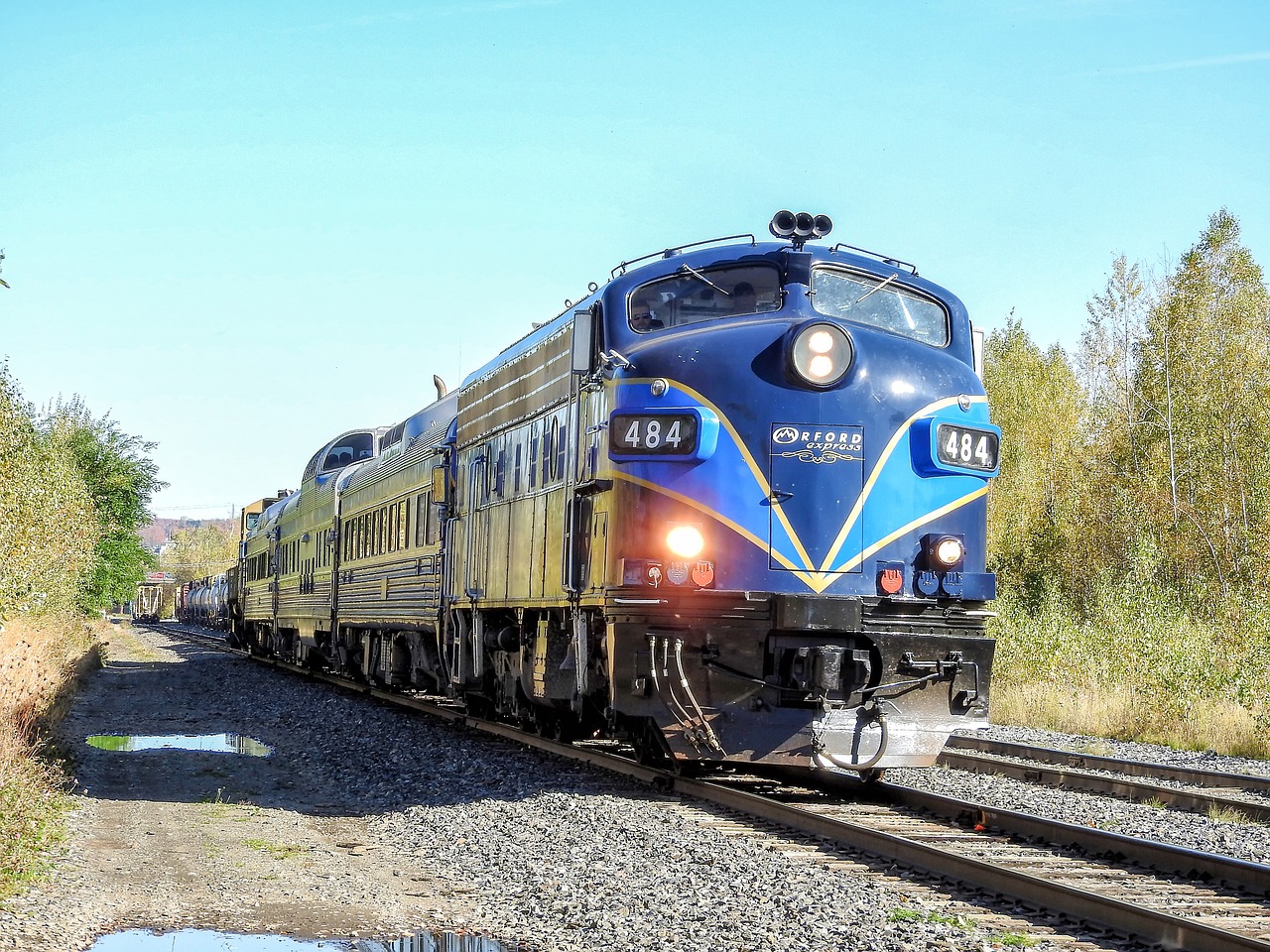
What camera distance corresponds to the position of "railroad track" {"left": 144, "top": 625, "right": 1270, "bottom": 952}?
614 cm

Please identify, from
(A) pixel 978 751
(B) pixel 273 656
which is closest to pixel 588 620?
(A) pixel 978 751

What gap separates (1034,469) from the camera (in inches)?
1544

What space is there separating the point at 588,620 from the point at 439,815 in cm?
176

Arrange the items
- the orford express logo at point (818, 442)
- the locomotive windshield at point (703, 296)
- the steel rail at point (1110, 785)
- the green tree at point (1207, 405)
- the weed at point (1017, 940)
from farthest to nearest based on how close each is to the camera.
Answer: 1. the green tree at point (1207, 405)
2. the locomotive windshield at point (703, 296)
3. the steel rail at point (1110, 785)
4. the orford express logo at point (818, 442)
5. the weed at point (1017, 940)

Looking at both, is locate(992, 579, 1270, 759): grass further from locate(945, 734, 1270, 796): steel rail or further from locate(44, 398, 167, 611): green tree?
locate(44, 398, 167, 611): green tree

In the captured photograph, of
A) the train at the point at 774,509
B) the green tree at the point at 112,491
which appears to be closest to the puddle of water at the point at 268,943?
the train at the point at 774,509

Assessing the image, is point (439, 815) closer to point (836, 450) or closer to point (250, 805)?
point (250, 805)

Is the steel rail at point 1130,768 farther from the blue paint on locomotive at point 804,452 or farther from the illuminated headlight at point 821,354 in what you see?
the illuminated headlight at point 821,354

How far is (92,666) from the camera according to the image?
29.7 meters

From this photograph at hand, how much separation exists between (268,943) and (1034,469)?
35.4 meters

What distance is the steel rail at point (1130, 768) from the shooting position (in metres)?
11.0

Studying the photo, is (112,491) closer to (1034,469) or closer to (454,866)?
(1034,469)

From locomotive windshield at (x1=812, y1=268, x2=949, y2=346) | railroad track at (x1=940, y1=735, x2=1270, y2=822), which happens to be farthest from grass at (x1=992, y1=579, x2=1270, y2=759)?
locomotive windshield at (x1=812, y1=268, x2=949, y2=346)

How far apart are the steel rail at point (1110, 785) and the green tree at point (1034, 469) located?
20.3m
